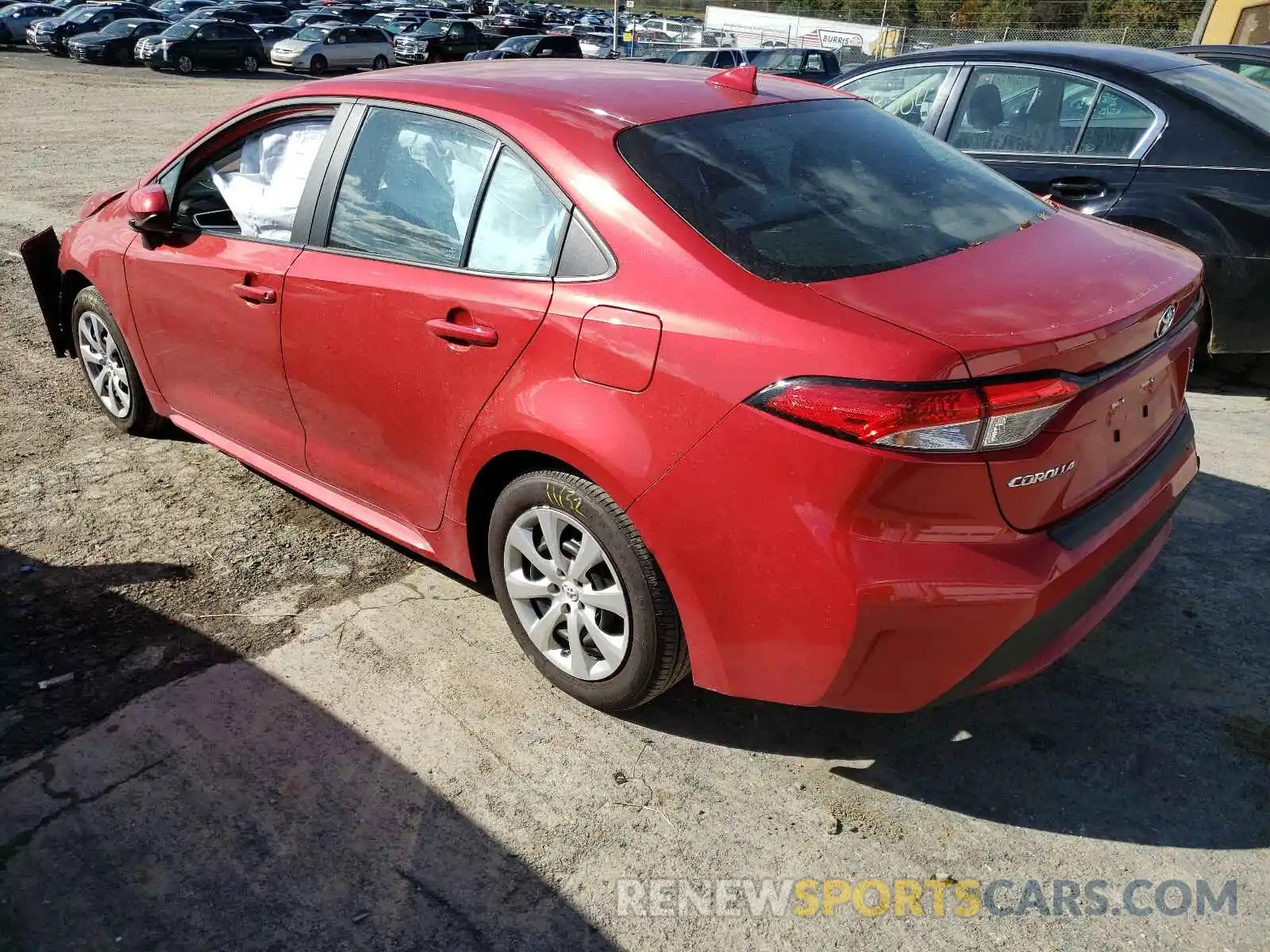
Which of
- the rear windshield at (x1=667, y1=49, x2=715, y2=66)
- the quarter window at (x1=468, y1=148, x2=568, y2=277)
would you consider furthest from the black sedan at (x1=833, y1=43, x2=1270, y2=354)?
the rear windshield at (x1=667, y1=49, x2=715, y2=66)

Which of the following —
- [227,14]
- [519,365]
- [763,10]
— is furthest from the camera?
[763,10]

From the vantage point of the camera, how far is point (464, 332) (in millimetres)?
2918

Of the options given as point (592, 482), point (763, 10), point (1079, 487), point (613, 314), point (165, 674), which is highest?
point (613, 314)

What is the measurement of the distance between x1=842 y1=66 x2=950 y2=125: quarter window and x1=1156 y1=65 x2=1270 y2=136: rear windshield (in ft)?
4.11

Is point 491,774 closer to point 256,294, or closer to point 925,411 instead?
point 925,411

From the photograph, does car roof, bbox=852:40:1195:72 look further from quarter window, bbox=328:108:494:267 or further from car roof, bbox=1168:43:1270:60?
quarter window, bbox=328:108:494:267

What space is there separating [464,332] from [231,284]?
127 centimetres

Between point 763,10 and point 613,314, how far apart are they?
1982 inches

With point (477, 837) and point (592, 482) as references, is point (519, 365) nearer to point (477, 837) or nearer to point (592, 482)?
point (592, 482)

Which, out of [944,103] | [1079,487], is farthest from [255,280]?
[944,103]

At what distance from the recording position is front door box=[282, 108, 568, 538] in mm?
2889

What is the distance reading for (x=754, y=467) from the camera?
237cm

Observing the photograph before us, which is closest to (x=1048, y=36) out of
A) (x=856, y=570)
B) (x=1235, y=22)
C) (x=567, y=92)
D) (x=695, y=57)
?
(x=695, y=57)

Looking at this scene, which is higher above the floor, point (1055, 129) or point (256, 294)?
point (1055, 129)
